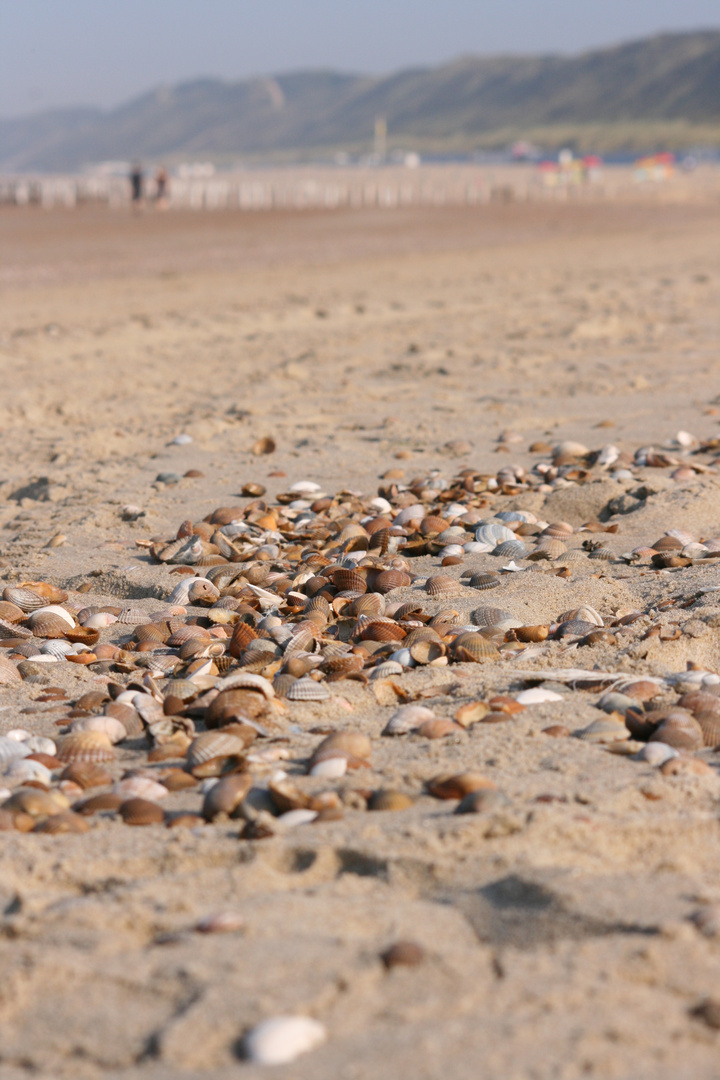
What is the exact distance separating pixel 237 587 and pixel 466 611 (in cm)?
92

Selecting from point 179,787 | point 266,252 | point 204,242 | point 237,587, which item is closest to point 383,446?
point 237,587

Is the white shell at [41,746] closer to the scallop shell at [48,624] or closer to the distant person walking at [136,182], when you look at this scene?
the scallop shell at [48,624]

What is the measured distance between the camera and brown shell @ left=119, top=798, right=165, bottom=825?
223 cm

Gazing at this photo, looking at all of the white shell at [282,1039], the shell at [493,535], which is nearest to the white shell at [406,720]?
the white shell at [282,1039]

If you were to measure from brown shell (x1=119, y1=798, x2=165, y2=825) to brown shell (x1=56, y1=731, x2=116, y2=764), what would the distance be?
0.31 metres

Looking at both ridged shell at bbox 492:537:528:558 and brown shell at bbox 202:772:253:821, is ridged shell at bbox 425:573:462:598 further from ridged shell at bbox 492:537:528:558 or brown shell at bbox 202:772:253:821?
brown shell at bbox 202:772:253:821

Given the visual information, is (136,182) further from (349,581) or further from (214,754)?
(214,754)

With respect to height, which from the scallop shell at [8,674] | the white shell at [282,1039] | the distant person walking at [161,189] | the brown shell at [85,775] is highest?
the distant person walking at [161,189]

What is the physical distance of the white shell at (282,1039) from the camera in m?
1.50

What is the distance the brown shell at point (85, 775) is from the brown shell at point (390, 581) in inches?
59.4

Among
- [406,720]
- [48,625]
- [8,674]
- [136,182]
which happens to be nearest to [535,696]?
[406,720]

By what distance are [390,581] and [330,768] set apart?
143cm

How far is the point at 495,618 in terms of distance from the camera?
3357 millimetres

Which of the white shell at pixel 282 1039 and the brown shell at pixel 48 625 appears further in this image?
the brown shell at pixel 48 625
